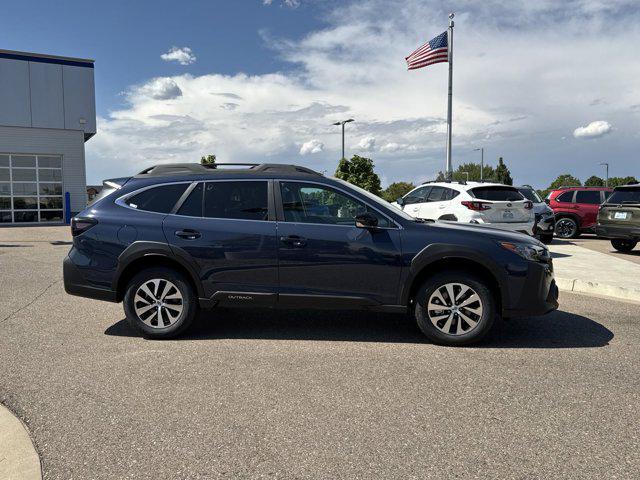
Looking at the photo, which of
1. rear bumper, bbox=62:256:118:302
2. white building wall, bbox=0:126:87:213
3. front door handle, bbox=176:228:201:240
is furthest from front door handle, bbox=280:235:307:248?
white building wall, bbox=0:126:87:213

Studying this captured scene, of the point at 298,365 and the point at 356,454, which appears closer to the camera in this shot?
the point at 356,454

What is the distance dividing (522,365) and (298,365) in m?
1.92

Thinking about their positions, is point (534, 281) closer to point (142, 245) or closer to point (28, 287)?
point (142, 245)

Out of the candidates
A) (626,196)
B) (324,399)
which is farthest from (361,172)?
(324,399)

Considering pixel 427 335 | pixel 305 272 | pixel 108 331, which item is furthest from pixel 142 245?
pixel 427 335

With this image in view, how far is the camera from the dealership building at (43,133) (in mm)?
25281

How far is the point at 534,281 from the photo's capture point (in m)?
4.99

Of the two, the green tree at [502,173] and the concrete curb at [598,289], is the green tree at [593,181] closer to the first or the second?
the green tree at [502,173]

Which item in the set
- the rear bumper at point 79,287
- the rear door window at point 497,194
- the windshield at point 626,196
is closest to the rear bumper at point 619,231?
the windshield at point 626,196

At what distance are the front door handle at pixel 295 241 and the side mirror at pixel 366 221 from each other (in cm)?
55

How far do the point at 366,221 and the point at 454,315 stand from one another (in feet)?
4.02

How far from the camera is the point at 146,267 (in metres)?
5.36

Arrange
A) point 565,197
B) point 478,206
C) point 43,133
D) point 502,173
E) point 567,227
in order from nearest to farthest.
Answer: point 478,206
point 567,227
point 565,197
point 43,133
point 502,173

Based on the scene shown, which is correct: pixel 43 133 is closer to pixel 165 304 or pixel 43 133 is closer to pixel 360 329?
pixel 165 304
